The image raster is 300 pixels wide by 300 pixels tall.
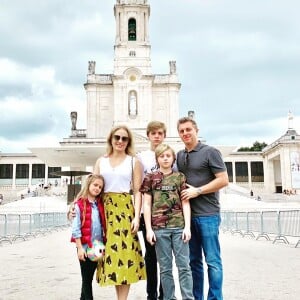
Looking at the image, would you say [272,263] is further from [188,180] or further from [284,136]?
[284,136]

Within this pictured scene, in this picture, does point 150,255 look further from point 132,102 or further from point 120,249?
point 132,102

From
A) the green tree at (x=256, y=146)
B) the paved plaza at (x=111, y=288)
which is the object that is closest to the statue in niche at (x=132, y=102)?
the green tree at (x=256, y=146)

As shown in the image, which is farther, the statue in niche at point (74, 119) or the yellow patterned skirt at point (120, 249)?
the statue in niche at point (74, 119)

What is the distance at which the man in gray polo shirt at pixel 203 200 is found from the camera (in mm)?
3959

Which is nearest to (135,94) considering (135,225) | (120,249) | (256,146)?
(256,146)

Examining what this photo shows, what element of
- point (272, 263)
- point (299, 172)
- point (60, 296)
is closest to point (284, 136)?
point (299, 172)

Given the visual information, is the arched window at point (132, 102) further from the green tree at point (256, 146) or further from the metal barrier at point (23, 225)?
the green tree at point (256, 146)

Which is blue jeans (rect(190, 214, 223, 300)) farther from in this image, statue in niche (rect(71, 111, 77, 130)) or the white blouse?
statue in niche (rect(71, 111, 77, 130))

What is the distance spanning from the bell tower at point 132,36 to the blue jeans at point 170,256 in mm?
46613

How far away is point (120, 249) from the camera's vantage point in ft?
12.6

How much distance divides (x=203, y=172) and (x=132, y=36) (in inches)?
1946

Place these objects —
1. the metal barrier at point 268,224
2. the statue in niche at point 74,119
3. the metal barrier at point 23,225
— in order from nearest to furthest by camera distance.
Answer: the metal barrier at point 268,224 < the metal barrier at point 23,225 < the statue in niche at point 74,119

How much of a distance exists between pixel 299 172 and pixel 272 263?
4468cm

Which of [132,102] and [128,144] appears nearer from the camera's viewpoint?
[128,144]
